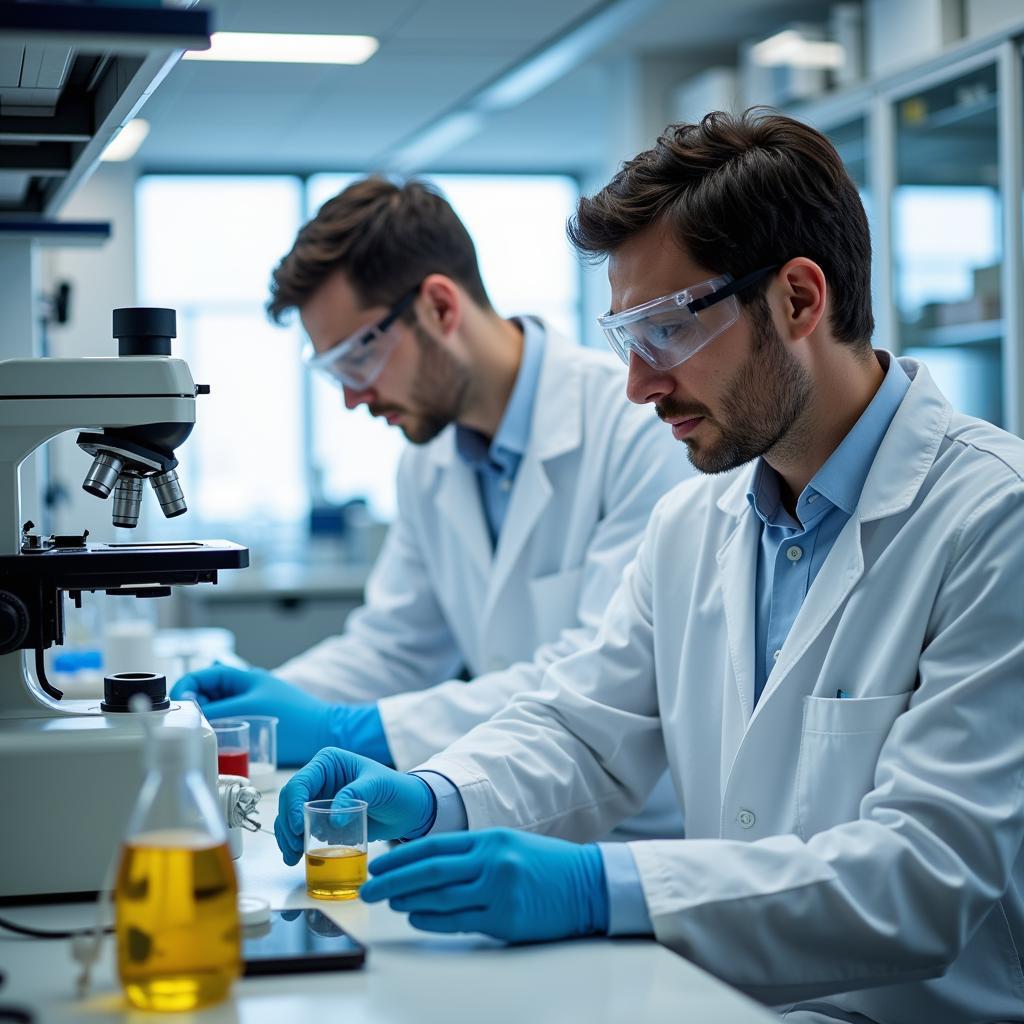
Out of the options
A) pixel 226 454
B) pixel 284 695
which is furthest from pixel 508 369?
pixel 226 454

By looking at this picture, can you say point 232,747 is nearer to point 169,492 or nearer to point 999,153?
point 169,492

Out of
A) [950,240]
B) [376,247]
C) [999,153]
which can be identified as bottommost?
[376,247]

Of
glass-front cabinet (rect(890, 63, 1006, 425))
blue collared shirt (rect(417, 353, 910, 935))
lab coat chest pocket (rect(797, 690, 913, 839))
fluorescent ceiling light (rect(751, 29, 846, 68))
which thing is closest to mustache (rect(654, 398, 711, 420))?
blue collared shirt (rect(417, 353, 910, 935))

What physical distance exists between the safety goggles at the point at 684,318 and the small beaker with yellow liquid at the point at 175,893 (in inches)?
31.3

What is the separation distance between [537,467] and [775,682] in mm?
990

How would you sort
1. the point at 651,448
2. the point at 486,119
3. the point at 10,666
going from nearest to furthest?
the point at 10,666
the point at 651,448
the point at 486,119

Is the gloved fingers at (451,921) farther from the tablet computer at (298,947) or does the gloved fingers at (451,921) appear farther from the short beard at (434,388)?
the short beard at (434,388)

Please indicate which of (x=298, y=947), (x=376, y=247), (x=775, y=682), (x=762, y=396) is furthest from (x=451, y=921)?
(x=376, y=247)

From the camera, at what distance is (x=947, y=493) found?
1.38 metres

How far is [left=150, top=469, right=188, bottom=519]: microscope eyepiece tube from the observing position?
4.55ft

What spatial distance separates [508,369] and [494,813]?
46.6 inches

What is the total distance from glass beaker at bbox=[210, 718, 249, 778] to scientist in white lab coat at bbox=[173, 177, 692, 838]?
0.50 metres

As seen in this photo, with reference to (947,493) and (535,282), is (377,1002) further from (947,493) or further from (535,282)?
(535,282)

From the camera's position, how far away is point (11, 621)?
1258 millimetres
